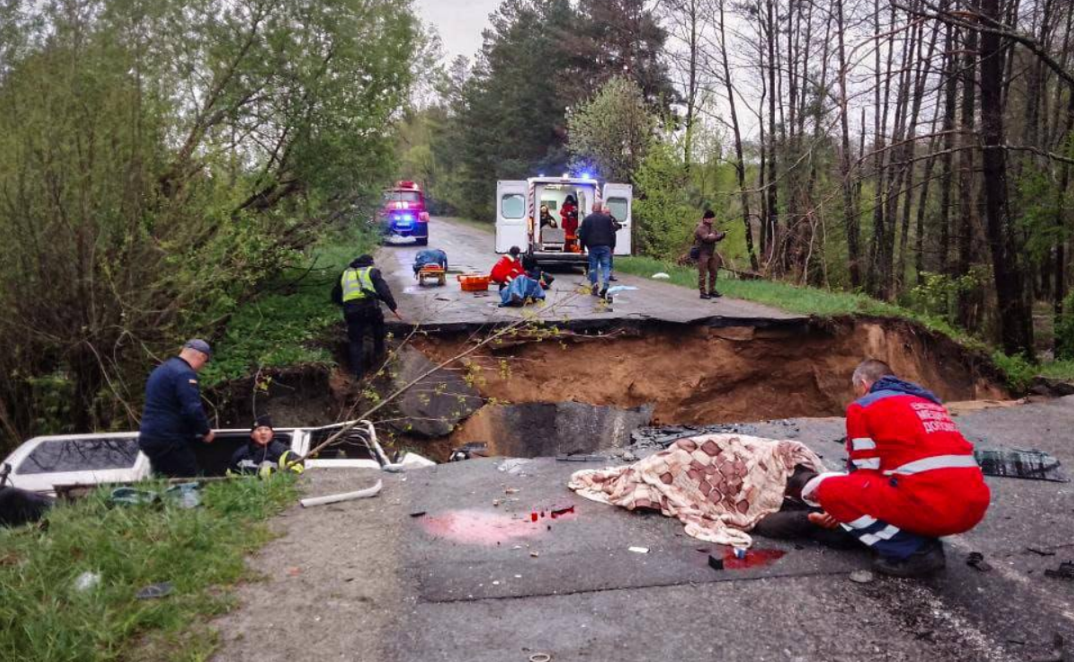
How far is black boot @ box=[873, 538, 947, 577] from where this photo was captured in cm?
439

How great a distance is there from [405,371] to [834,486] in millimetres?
8044

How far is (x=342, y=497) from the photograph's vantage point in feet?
19.6

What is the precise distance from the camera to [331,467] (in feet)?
22.6

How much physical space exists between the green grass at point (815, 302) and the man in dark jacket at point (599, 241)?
2.94m

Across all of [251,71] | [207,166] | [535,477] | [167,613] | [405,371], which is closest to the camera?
[167,613]

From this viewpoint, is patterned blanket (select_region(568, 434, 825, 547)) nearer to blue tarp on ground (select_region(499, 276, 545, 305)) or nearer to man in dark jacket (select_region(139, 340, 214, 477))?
man in dark jacket (select_region(139, 340, 214, 477))

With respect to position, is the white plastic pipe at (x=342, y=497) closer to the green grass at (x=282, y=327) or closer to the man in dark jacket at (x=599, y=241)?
the green grass at (x=282, y=327)

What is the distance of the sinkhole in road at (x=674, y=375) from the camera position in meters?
12.0

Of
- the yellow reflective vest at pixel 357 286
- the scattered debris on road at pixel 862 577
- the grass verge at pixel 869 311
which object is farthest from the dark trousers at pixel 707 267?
the scattered debris on road at pixel 862 577

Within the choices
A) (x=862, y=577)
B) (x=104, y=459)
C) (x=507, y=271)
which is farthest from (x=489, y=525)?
(x=507, y=271)

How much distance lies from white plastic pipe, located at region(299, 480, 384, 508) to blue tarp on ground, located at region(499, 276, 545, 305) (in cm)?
757

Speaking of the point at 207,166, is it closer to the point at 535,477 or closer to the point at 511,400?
the point at 511,400

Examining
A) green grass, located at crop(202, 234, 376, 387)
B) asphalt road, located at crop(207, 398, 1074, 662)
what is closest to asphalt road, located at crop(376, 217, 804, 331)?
green grass, located at crop(202, 234, 376, 387)

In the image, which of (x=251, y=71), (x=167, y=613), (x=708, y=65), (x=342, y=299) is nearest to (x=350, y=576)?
(x=167, y=613)
